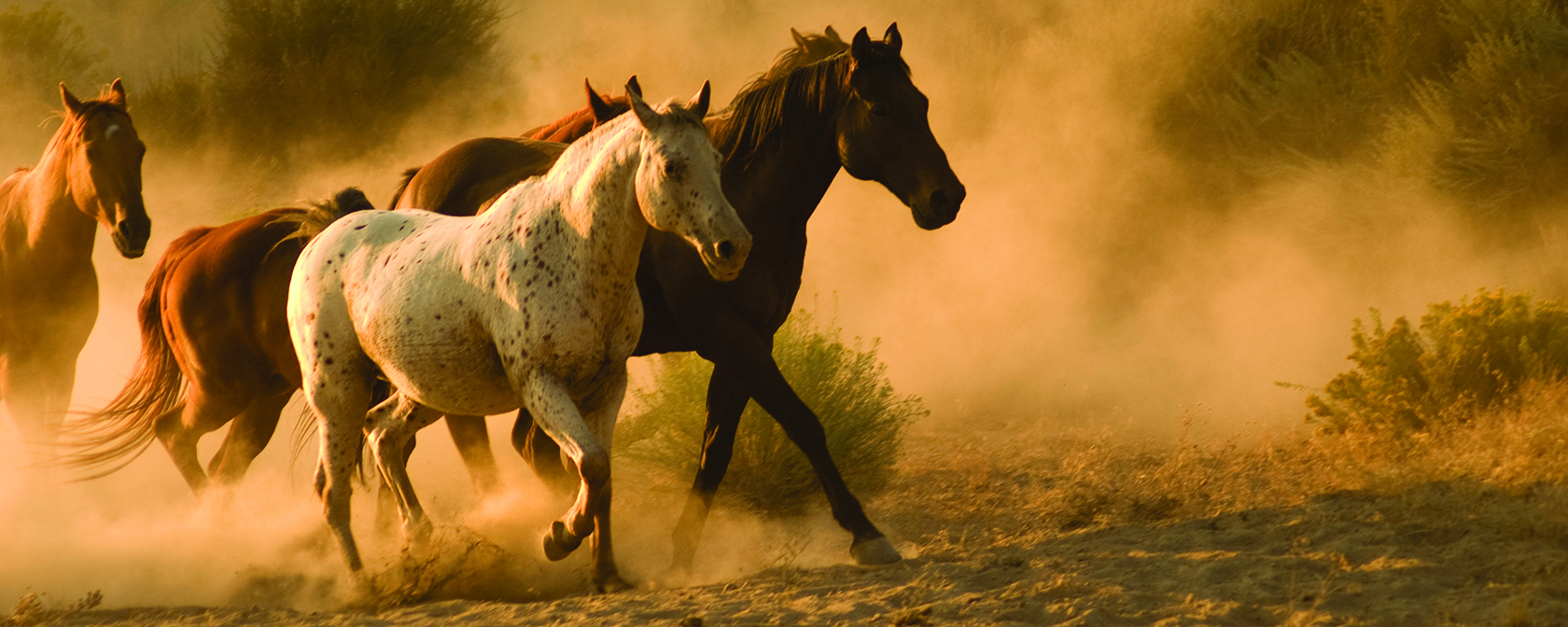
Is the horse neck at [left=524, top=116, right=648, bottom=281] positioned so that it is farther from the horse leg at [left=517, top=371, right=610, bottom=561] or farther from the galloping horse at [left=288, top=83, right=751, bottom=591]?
the horse leg at [left=517, top=371, right=610, bottom=561]

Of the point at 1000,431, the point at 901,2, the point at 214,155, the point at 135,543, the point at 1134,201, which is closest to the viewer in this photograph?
the point at 135,543

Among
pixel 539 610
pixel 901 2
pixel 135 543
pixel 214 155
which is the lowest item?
pixel 539 610

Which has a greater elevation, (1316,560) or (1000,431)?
(1000,431)

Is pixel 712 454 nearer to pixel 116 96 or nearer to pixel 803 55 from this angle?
pixel 803 55

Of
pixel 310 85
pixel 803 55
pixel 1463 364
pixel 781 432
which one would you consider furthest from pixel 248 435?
pixel 310 85

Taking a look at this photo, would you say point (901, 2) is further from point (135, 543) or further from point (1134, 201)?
point (135, 543)

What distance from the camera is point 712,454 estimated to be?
539cm

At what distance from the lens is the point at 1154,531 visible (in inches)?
192

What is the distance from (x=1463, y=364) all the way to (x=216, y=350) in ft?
18.6

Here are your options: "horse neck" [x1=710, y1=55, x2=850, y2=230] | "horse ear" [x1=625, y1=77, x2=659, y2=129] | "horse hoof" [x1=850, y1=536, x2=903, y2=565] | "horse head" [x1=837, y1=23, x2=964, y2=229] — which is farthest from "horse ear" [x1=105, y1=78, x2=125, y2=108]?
"horse hoof" [x1=850, y1=536, x2=903, y2=565]

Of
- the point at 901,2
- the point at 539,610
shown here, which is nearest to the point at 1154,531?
the point at 539,610

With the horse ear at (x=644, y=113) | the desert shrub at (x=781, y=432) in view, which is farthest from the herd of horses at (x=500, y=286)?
the desert shrub at (x=781, y=432)

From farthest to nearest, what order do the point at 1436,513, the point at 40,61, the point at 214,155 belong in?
1. the point at 40,61
2. the point at 214,155
3. the point at 1436,513

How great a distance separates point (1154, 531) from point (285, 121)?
13.1 metres
